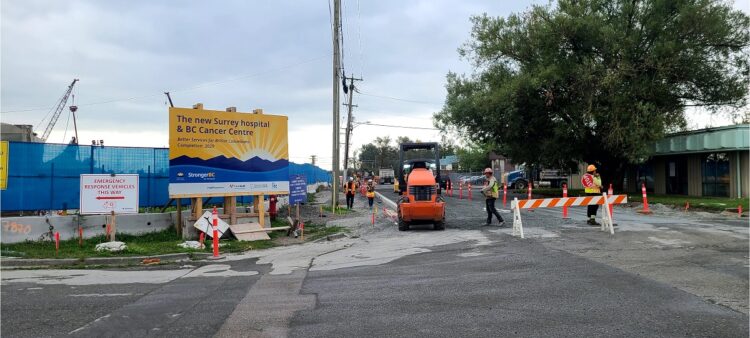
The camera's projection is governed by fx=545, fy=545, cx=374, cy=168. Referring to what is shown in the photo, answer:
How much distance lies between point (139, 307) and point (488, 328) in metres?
4.44

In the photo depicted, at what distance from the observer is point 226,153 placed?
15.8m

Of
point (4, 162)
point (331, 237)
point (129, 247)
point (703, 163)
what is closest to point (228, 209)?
point (331, 237)

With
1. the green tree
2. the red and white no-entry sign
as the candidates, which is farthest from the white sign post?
the green tree

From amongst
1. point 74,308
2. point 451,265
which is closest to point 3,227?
point 74,308

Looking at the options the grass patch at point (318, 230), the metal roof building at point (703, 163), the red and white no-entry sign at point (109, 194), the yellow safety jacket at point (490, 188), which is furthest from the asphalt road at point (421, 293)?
the metal roof building at point (703, 163)

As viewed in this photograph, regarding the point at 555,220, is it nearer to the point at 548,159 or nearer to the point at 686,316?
the point at 686,316

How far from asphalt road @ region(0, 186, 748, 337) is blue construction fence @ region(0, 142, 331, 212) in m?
4.53

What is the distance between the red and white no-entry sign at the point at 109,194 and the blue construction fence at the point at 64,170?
153 centimetres

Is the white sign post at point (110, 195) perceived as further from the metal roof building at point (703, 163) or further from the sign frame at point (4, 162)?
the metal roof building at point (703, 163)

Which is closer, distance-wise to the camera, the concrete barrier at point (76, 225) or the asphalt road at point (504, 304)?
the asphalt road at point (504, 304)

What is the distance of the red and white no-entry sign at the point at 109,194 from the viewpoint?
44.0 ft

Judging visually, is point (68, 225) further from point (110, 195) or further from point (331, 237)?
point (331, 237)

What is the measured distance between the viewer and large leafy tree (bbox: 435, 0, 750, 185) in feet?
94.7

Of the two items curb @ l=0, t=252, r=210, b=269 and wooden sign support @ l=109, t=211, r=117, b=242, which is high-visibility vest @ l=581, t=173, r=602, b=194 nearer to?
curb @ l=0, t=252, r=210, b=269
